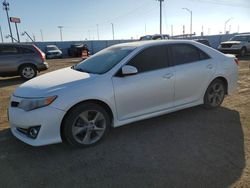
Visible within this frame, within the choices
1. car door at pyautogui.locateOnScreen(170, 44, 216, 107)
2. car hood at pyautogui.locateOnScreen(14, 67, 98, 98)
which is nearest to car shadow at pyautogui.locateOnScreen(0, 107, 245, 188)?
car door at pyautogui.locateOnScreen(170, 44, 216, 107)

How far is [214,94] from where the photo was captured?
5.44 m

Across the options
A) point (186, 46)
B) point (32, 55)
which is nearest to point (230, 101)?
point (186, 46)

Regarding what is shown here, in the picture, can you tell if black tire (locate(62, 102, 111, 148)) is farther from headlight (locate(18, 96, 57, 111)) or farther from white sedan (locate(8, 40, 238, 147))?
headlight (locate(18, 96, 57, 111))

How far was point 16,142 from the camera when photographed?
13.8ft

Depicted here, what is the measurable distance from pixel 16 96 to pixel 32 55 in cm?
768

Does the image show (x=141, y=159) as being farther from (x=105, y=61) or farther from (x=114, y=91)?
(x=105, y=61)

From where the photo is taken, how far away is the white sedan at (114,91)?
3.61 m

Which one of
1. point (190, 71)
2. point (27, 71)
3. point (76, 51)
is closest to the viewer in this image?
point (190, 71)

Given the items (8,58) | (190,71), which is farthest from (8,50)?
(190,71)

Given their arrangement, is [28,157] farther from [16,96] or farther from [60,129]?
[16,96]

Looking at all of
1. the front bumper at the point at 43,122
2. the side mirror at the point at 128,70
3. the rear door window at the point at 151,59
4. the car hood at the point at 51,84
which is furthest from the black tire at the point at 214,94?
the front bumper at the point at 43,122

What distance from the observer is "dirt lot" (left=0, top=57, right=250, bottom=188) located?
3029mm

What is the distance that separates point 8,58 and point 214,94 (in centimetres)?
894

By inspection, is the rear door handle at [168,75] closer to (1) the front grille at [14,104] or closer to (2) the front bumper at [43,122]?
(2) the front bumper at [43,122]
